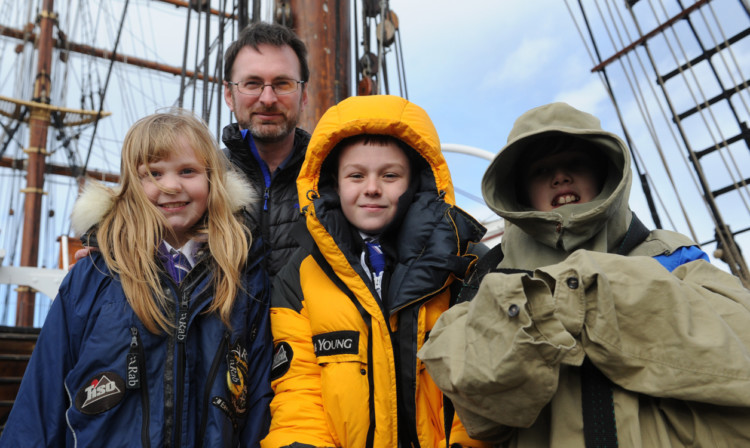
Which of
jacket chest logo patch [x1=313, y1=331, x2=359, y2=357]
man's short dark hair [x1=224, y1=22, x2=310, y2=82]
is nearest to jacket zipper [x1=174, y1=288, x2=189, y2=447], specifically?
jacket chest logo patch [x1=313, y1=331, x2=359, y2=357]

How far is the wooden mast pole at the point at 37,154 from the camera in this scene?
2164cm

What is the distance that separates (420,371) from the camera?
1.63 metres

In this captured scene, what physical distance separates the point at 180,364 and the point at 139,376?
11cm

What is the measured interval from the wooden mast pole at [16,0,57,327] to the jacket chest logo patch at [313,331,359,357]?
925 inches

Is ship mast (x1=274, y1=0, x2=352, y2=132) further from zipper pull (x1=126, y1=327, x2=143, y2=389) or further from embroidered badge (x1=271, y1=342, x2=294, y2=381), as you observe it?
zipper pull (x1=126, y1=327, x2=143, y2=389)

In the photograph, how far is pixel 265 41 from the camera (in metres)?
2.66

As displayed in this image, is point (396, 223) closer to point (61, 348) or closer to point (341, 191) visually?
point (341, 191)

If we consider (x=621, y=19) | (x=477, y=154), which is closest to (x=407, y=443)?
(x=477, y=154)

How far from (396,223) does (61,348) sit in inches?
42.5

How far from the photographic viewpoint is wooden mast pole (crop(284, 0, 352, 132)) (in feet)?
13.1

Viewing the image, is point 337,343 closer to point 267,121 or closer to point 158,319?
point 158,319

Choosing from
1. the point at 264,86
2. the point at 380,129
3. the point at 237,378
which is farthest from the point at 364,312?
the point at 264,86

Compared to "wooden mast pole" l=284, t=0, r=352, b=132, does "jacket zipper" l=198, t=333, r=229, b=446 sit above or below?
below

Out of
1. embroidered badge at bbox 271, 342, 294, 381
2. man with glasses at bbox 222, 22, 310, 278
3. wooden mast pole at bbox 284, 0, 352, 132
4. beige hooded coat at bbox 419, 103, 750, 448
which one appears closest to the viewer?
beige hooded coat at bbox 419, 103, 750, 448
